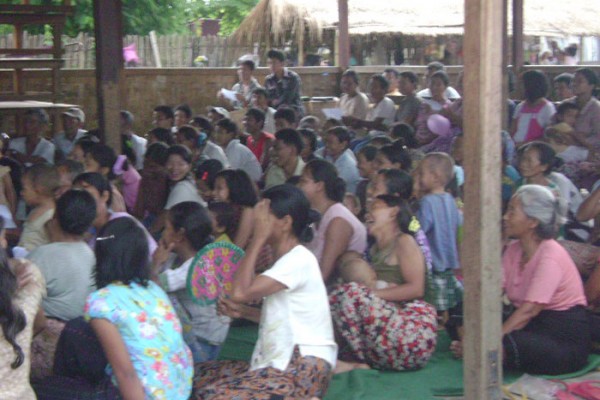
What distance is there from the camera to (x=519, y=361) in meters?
5.15

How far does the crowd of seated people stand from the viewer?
3.89 m

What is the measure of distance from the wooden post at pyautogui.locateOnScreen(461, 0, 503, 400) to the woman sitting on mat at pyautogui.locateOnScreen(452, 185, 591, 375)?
85cm

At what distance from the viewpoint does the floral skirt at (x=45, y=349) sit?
15.2 feet

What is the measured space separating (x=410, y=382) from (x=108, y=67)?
345 cm

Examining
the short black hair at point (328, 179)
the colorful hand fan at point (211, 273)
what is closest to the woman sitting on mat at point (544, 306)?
the short black hair at point (328, 179)

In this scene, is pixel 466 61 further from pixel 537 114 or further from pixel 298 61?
pixel 298 61

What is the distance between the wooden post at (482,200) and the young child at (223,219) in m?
1.89

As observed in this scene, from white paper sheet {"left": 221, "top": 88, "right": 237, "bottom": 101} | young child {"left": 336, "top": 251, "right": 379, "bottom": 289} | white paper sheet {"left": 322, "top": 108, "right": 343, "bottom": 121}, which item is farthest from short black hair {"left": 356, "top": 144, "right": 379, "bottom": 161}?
white paper sheet {"left": 221, "top": 88, "right": 237, "bottom": 101}

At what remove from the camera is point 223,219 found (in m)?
5.75

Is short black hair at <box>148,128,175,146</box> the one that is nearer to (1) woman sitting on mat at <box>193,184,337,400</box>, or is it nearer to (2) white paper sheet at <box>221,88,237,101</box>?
(2) white paper sheet at <box>221,88,237,101</box>

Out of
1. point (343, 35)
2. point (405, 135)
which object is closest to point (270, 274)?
point (405, 135)

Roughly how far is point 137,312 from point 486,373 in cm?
163

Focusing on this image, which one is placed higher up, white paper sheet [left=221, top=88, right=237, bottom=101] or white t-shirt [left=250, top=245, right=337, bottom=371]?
white paper sheet [left=221, top=88, right=237, bottom=101]

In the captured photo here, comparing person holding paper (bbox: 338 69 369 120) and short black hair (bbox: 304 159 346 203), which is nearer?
short black hair (bbox: 304 159 346 203)
